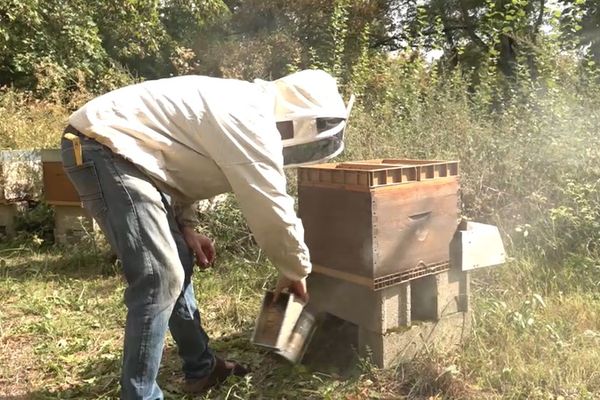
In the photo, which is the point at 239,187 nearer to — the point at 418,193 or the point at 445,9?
the point at 418,193

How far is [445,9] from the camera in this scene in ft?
53.6

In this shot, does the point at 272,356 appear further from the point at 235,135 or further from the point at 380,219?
the point at 235,135

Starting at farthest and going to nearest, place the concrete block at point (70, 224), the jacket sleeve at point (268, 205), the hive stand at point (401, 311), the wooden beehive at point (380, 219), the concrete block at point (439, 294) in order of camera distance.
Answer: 1. the concrete block at point (70, 224)
2. the concrete block at point (439, 294)
3. the hive stand at point (401, 311)
4. the wooden beehive at point (380, 219)
5. the jacket sleeve at point (268, 205)

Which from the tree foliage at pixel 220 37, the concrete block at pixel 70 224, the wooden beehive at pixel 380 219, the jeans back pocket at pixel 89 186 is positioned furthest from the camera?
the tree foliage at pixel 220 37

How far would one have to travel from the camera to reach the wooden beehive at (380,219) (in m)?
2.50

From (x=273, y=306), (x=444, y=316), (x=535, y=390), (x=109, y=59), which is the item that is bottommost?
(x=535, y=390)

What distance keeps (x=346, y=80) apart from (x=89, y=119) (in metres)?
5.37

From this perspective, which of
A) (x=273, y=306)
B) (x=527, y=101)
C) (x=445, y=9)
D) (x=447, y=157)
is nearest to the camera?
(x=273, y=306)

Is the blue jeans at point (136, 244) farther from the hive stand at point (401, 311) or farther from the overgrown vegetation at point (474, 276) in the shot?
the hive stand at point (401, 311)

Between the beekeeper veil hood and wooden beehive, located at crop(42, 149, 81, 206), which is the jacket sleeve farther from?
wooden beehive, located at crop(42, 149, 81, 206)

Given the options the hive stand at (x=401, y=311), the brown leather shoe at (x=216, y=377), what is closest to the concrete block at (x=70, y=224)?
the brown leather shoe at (x=216, y=377)

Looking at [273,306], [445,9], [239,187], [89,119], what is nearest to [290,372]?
[273,306]

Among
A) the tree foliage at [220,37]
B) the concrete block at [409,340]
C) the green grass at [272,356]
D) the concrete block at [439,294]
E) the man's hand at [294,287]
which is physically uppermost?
the tree foliage at [220,37]

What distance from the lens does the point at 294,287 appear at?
2326 millimetres
